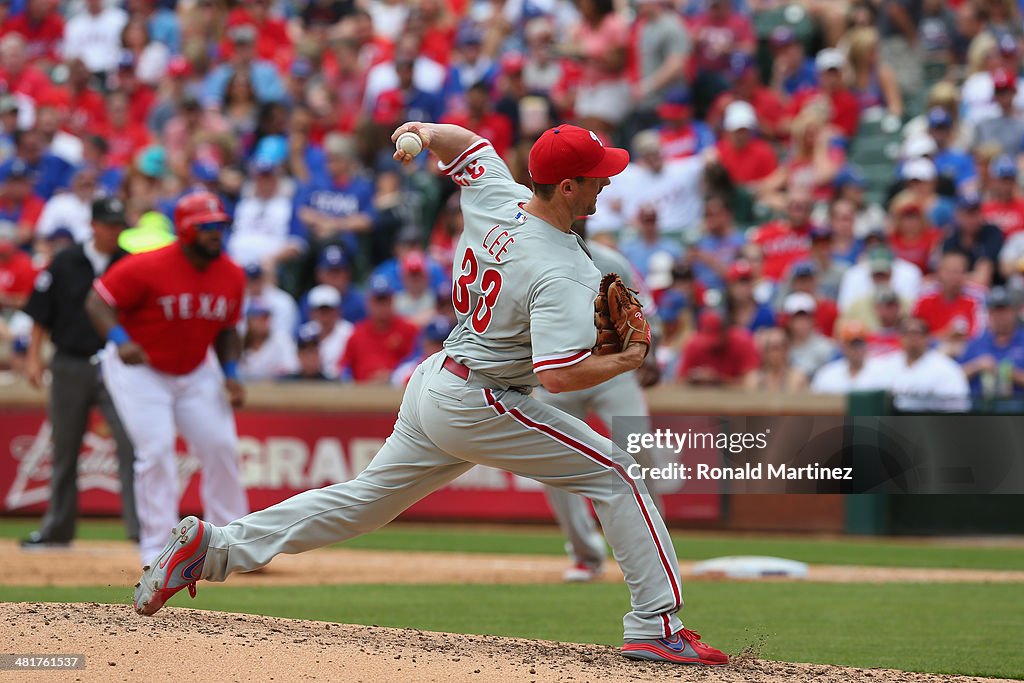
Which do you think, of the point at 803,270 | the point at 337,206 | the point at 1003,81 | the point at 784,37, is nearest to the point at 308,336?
the point at 337,206

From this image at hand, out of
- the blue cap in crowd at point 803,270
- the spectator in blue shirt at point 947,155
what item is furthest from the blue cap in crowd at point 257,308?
the spectator in blue shirt at point 947,155

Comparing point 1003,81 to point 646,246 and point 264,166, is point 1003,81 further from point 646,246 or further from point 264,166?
point 264,166

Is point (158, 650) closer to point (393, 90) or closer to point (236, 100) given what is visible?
point (393, 90)

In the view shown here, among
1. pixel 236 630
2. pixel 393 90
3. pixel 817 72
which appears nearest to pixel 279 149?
pixel 393 90

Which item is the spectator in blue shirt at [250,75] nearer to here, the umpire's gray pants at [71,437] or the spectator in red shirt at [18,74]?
the spectator in red shirt at [18,74]

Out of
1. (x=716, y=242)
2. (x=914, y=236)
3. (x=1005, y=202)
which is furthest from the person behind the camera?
(x=716, y=242)

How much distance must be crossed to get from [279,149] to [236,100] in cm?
166

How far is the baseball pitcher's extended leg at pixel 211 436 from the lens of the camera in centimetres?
Answer: 956

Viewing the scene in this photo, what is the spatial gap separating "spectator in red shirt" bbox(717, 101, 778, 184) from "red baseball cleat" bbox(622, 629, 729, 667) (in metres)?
9.99

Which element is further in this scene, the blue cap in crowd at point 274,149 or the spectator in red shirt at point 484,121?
the blue cap in crowd at point 274,149

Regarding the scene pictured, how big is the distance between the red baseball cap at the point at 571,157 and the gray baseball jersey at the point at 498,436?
23 centimetres

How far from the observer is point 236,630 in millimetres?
6195

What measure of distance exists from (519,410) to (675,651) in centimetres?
112

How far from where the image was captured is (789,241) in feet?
47.3
